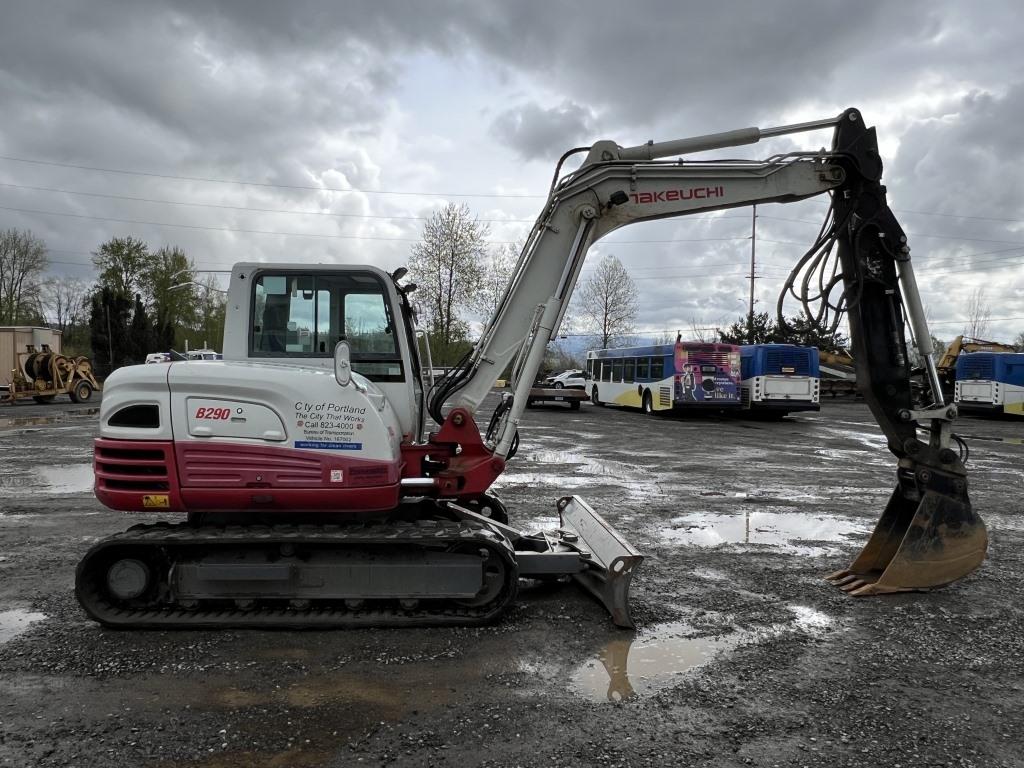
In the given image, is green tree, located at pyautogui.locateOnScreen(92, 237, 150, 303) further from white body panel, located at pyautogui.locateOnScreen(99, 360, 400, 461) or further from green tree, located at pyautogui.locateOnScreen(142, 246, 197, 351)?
white body panel, located at pyautogui.locateOnScreen(99, 360, 400, 461)

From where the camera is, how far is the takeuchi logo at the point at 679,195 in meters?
6.17

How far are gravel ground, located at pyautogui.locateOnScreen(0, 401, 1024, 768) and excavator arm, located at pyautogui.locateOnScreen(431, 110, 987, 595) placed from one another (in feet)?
3.40

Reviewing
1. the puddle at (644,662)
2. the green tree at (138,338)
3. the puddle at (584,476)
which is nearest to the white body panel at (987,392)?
the puddle at (584,476)

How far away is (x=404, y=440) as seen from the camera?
19.1ft

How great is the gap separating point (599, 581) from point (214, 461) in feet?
9.89

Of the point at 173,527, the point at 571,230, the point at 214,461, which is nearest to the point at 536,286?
the point at 571,230

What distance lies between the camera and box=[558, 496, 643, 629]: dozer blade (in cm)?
512

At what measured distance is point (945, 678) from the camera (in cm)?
438

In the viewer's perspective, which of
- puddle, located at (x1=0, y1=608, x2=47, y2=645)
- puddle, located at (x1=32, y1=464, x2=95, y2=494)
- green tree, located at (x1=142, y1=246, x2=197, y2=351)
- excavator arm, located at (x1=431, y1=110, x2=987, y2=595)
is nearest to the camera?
puddle, located at (x1=0, y1=608, x2=47, y2=645)

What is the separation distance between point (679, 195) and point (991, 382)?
28.7m

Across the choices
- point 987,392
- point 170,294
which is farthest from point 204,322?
point 987,392

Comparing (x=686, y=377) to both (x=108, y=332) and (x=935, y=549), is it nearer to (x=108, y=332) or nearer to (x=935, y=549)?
(x=935, y=549)

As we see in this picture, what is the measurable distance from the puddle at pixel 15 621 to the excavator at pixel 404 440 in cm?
57

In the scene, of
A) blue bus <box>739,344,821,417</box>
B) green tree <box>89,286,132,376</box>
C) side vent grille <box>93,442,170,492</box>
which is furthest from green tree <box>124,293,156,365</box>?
side vent grille <box>93,442,170,492</box>
